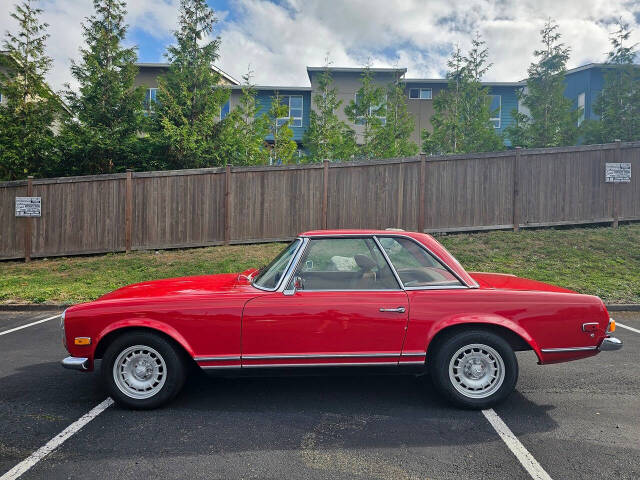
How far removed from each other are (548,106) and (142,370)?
1614 centimetres

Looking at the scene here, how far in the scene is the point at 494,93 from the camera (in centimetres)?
2736

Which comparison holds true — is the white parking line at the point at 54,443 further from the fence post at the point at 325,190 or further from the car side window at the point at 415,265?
the fence post at the point at 325,190

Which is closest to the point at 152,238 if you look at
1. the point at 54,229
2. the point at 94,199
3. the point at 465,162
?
the point at 94,199

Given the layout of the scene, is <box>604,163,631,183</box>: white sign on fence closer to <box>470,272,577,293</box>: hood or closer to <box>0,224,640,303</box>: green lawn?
<box>0,224,640,303</box>: green lawn

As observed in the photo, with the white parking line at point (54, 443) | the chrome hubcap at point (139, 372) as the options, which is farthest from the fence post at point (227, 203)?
the chrome hubcap at point (139, 372)

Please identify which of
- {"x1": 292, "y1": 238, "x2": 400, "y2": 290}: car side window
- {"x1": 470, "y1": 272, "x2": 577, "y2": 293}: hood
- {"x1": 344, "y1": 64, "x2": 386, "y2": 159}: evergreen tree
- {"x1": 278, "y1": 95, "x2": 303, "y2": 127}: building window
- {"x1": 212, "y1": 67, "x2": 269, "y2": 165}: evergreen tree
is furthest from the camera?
{"x1": 278, "y1": 95, "x2": 303, "y2": 127}: building window

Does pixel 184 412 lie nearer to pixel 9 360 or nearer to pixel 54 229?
pixel 9 360

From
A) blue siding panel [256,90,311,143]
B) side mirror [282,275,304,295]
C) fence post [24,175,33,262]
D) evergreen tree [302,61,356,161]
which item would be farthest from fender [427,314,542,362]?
blue siding panel [256,90,311,143]

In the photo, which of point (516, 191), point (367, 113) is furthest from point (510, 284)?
point (367, 113)

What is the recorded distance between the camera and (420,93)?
2769 cm

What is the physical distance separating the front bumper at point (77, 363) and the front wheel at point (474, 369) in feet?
9.30

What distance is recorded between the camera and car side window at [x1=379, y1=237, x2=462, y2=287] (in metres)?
3.92

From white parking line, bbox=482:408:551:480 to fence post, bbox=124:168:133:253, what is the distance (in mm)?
10520

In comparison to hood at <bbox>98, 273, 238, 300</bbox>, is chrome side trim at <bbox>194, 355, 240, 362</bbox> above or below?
below
